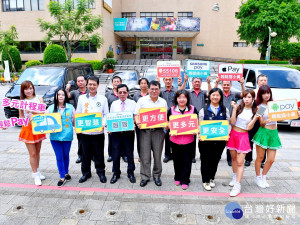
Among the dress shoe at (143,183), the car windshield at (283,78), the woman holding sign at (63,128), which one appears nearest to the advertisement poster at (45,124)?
the woman holding sign at (63,128)

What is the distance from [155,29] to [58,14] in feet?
42.3

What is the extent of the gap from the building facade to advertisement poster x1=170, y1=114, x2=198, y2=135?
19873 mm

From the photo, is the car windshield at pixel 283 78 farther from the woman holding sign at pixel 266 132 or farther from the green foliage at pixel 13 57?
the green foliage at pixel 13 57

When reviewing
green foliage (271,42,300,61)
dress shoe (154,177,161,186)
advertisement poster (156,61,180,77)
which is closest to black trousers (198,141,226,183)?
dress shoe (154,177,161,186)

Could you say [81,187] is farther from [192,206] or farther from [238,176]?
[238,176]

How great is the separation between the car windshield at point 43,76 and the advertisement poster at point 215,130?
222 inches

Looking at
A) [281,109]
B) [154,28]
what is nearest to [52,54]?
[154,28]

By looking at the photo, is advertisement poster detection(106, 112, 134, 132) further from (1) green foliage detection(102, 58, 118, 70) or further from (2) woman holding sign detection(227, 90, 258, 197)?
(1) green foliage detection(102, 58, 118, 70)

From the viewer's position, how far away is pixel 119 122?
11.6 ft

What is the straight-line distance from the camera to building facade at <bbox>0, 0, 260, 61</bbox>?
2233cm

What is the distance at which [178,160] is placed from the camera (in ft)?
12.0

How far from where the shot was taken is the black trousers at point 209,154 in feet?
11.5

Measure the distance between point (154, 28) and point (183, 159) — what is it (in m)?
23.2

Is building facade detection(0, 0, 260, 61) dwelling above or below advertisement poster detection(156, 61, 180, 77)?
above
